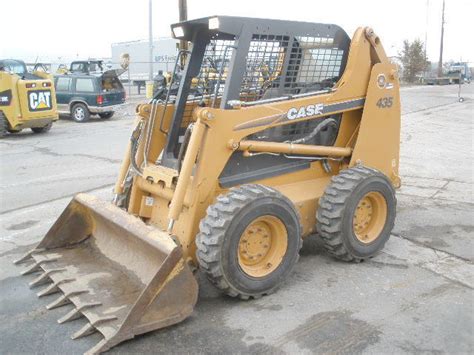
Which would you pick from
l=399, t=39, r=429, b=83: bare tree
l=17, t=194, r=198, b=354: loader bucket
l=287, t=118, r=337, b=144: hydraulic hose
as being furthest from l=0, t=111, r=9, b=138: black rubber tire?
l=399, t=39, r=429, b=83: bare tree

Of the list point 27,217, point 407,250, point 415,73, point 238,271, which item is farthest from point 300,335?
point 415,73

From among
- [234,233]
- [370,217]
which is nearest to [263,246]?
[234,233]

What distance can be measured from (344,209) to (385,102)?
142cm

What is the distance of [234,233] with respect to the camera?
3.95m

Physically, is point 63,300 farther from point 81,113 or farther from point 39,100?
point 81,113

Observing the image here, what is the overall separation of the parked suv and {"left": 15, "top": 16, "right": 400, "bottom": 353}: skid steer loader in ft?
47.2

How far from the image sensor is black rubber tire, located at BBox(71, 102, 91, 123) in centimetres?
1903

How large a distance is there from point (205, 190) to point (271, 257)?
0.79 metres

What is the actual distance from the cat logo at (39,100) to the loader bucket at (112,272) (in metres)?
10.6

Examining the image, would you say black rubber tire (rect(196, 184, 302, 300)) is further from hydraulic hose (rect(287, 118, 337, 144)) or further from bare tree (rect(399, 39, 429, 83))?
bare tree (rect(399, 39, 429, 83))

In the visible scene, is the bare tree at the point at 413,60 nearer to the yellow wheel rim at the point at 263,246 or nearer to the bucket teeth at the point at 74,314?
the yellow wheel rim at the point at 263,246

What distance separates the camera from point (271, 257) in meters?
4.36

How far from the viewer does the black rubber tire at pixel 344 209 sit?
470 centimetres

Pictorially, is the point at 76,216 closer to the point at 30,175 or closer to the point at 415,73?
the point at 30,175
